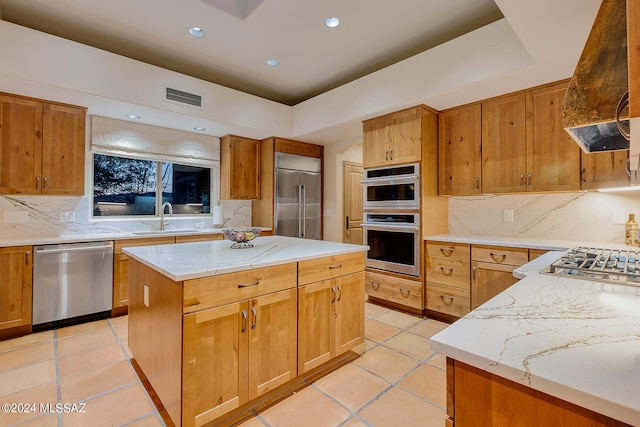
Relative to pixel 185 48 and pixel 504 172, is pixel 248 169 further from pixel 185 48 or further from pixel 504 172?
pixel 504 172

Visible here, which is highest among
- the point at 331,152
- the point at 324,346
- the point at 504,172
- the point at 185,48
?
the point at 185,48

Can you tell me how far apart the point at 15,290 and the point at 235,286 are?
8.82ft

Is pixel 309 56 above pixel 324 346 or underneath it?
above

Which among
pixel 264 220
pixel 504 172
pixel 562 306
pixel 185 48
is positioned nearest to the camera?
pixel 562 306

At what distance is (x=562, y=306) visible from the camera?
99cm

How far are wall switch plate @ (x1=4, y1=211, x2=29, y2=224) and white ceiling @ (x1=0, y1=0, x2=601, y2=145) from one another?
1290 millimetres

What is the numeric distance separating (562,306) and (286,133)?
4.16 metres

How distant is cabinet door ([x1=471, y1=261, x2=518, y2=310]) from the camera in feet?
8.95

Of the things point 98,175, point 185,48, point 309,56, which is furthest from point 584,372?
point 98,175

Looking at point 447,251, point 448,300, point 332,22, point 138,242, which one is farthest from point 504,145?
point 138,242

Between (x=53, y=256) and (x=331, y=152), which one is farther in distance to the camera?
(x=331, y=152)

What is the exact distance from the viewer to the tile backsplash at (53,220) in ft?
10.5

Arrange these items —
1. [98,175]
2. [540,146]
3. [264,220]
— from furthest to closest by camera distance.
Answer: [264,220] → [98,175] → [540,146]

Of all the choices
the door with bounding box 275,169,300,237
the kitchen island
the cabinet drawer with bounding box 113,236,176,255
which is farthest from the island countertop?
the door with bounding box 275,169,300,237
